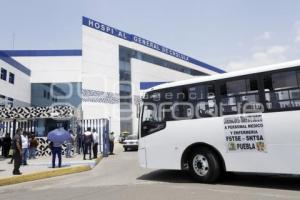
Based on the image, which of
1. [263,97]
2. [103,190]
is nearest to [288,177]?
[263,97]

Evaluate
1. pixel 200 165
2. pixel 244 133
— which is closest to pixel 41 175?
pixel 200 165

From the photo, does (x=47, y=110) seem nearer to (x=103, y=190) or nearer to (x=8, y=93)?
(x=103, y=190)

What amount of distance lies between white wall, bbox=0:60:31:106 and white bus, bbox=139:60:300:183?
29.1 meters

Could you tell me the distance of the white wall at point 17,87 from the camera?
116ft

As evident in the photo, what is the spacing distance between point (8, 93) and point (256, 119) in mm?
33776

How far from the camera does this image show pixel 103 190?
8.45 m

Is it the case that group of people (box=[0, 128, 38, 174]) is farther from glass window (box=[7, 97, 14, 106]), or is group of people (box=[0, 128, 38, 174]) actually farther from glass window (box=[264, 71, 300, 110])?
glass window (box=[7, 97, 14, 106])

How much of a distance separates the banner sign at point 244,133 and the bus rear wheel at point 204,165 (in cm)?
54

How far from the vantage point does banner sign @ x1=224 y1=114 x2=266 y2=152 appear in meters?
8.13

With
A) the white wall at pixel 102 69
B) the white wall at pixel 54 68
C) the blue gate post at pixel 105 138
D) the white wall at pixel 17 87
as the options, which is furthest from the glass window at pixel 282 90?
the white wall at pixel 54 68

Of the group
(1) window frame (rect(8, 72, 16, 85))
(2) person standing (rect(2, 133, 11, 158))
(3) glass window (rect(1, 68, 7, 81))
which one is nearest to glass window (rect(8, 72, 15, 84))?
(1) window frame (rect(8, 72, 16, 85))

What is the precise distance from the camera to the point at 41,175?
38.2ft

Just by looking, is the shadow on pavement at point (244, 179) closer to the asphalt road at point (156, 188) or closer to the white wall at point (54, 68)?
the asphalt road at point (156, 188)

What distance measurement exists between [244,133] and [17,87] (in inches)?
1447
